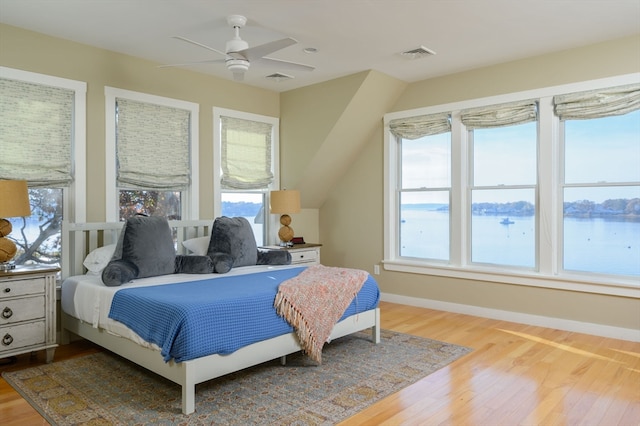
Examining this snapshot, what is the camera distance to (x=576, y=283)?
4273 mm

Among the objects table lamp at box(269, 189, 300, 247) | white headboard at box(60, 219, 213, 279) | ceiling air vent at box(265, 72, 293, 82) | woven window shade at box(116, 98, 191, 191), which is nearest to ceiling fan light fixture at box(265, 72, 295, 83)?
ceiling air vent at box(265, 72, 293, 82)

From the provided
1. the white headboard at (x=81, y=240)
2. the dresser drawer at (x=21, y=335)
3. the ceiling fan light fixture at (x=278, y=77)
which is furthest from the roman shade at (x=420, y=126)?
the dresser drawer at (x=21, y=335)

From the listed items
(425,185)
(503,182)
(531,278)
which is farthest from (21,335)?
(503,182)

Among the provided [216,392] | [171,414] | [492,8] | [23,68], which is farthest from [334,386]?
[23,68]

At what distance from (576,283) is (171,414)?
371 cm

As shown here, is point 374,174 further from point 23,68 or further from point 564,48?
point 23,68

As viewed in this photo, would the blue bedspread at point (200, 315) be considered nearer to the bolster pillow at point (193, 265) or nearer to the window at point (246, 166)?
the bolster pillow at point (193, 265)

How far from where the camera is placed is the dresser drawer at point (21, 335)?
3.23m

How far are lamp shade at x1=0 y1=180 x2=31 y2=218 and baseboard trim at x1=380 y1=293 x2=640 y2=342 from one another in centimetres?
400

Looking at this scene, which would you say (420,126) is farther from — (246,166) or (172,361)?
(172,361)

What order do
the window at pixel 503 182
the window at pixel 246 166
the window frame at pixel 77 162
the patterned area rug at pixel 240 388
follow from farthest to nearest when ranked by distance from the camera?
the window at pixel 246 166, the window at pixel 503 182, the window frame at pixel 77 162, the patterned area rug at pixel 240 388

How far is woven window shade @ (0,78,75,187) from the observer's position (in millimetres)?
3691

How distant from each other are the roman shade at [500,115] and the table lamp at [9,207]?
A: 4229 millimetres

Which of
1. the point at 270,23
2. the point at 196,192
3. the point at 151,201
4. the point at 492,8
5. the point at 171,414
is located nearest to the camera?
the point at 171,414
